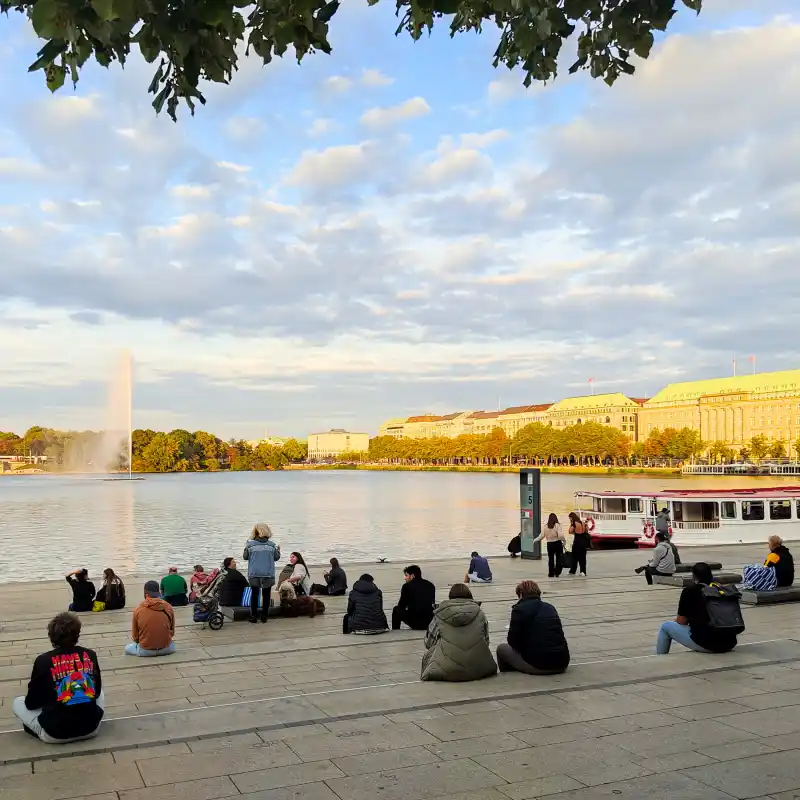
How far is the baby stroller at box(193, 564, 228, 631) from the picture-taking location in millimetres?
15758

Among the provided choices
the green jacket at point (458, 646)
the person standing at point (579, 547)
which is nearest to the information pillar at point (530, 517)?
the person standing at point (579, 547)

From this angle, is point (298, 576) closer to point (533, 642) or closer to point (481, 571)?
point (481, 571)

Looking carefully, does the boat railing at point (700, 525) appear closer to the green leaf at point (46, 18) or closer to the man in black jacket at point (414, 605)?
the man in black jacket at point (414, 605)

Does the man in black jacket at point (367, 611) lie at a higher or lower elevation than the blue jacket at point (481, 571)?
higher

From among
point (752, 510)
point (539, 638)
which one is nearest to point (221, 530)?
point (752, 510)

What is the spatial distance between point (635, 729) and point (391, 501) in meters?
91.2

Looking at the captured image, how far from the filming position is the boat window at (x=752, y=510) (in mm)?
38688

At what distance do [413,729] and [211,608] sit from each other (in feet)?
28.7

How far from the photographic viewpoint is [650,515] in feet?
132

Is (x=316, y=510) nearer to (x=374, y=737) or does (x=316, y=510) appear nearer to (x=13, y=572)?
(x=13, y=572)

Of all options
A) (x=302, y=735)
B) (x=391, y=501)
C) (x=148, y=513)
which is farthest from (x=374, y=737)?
(x=391, y=501)

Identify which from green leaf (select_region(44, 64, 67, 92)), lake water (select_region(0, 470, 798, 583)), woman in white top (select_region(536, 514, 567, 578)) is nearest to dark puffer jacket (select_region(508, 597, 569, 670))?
green leaf (select_region(44, 64, 67, 92))

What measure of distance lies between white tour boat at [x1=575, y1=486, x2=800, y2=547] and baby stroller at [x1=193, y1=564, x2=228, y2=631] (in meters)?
25.0

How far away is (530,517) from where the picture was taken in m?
29.4
